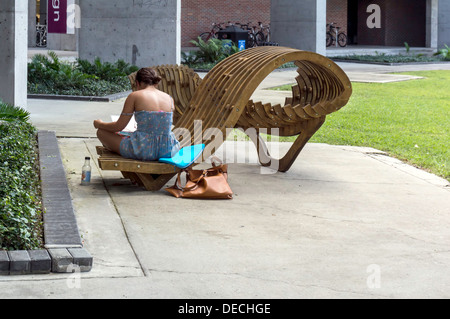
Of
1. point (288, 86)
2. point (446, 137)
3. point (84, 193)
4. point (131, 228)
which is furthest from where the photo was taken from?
point (288, 86)

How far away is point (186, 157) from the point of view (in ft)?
25.1

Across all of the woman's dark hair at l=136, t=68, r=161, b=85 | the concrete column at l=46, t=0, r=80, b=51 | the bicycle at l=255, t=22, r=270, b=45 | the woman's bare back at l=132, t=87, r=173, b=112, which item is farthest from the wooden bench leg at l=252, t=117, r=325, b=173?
the bicycle at l=255, t=22, r=270, b=45

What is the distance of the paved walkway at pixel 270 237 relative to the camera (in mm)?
4859

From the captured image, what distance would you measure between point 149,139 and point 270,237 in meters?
1.95

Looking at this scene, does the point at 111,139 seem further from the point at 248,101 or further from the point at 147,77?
the point at 248,101

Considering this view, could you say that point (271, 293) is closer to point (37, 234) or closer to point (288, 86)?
point (37, 234)

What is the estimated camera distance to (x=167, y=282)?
4.92m

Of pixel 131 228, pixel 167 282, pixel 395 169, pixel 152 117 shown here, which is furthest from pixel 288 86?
pixel 167 282

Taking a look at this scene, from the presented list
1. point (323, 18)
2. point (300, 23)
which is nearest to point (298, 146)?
point (300, 23)

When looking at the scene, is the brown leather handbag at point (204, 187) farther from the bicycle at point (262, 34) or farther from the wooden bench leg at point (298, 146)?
the bicycle at point (262, 34)

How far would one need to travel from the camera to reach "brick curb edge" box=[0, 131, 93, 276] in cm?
494

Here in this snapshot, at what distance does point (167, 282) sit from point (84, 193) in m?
2.65

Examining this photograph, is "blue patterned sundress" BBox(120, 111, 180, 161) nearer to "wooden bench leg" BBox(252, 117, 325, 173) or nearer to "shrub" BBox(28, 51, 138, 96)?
"wooden bench leg" BBox(252, 117, 325, 173)

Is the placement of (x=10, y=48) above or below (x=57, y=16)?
below
